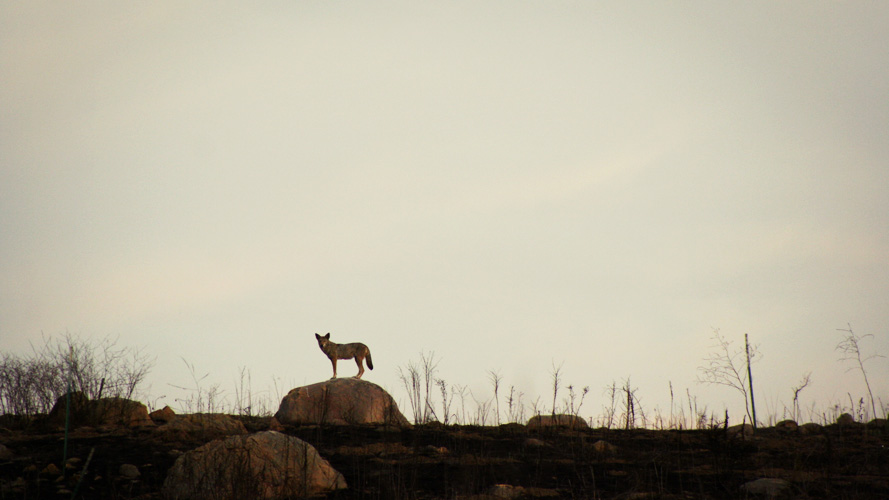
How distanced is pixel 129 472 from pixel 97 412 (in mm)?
3844

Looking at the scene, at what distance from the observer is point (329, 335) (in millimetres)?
17016

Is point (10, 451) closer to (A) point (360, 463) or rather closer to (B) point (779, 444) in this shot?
(A) point (360, 463)

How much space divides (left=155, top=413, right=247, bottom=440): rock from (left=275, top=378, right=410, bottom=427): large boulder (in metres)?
2.42

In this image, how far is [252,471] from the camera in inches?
255

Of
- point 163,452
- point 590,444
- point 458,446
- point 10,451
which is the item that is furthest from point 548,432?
point 10,451

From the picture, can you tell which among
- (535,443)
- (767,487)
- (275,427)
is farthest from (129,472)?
(767,487)

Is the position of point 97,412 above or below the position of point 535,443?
above

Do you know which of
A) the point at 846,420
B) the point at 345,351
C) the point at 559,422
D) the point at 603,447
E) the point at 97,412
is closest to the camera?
the point at 603,447

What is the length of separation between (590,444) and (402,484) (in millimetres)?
3514

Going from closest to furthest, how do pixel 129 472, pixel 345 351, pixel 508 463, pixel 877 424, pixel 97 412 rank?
pixel 129 472 → pixel 508 463 → pixel 97 412 → pixel 877 424 → pixel 345 351

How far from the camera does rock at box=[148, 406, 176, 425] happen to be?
10852 millimetres

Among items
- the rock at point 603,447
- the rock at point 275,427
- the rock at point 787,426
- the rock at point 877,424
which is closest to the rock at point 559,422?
the rock at point 603,447

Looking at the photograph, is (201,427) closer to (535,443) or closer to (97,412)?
(97,412)

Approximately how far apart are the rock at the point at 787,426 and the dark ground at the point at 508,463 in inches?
45.4
